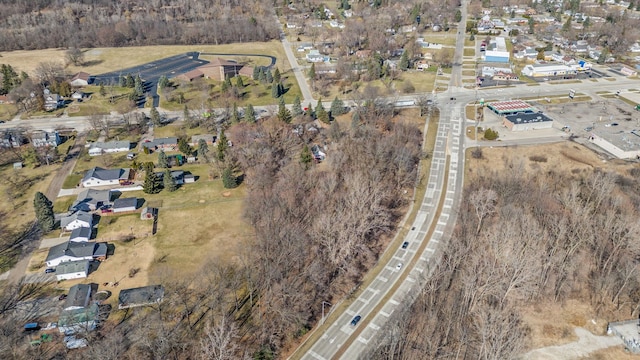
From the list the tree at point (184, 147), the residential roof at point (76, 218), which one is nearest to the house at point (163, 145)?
the tree at point (184, 147)

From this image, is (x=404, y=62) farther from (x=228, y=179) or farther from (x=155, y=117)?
(x=228, y=179)

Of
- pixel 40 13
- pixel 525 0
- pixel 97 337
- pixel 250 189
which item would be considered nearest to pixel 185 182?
pixel 250 189

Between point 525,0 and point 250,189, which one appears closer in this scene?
point 250,189

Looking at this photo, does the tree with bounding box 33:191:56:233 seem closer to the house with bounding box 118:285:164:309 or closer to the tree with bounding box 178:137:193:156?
the house with bounding box 118:285:164:309

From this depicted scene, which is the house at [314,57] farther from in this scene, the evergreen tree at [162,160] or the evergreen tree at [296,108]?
the evergreen tree at [162,160]

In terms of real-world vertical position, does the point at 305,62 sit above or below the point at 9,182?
above

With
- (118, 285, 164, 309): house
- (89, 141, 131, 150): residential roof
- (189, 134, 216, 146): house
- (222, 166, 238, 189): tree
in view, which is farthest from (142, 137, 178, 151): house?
(118, 285, 164, 309): house

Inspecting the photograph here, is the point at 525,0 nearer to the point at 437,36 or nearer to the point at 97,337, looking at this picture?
the point at 437,36
